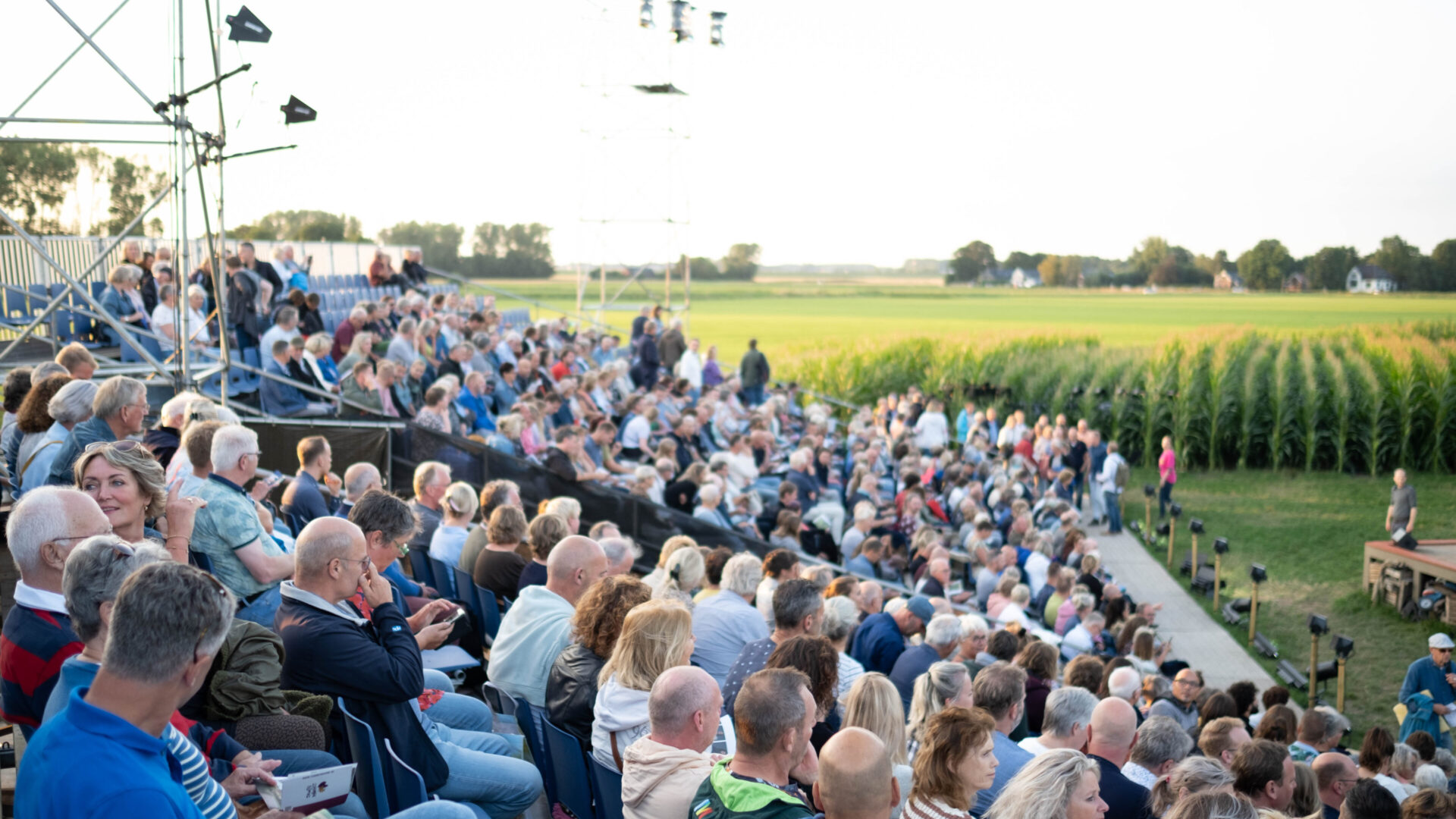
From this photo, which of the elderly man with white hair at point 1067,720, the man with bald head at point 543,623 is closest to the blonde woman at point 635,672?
the man with bald head at point 543,623

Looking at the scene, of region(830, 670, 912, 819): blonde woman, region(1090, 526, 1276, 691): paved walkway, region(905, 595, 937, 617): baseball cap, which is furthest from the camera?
region(1090, 526, 1276, 691): paved walkway

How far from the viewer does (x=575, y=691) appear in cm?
402

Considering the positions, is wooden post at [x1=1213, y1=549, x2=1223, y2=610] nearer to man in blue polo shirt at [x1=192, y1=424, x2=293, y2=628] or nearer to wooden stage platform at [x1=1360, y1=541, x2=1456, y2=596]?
wooden stage platform at [x1=1360, y1=541, x2=1456, y2=596]

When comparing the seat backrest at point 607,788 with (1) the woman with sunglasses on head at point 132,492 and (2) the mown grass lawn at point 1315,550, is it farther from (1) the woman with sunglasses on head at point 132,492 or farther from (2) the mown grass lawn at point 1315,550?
(2) the mown grass lawn at point 1315,550

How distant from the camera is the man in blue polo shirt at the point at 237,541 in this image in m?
4.20

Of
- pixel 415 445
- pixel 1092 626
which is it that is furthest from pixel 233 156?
pixel 1092 626

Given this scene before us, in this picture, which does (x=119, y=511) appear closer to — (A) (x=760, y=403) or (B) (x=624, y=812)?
(B) (x=624, y=812)

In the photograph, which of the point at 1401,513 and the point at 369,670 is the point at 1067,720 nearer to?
the point at 369,670

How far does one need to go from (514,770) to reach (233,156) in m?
6.86

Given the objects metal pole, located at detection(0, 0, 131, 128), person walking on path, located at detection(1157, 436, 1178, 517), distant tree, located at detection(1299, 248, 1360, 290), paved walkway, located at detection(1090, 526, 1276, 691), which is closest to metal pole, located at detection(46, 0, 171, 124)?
metal pole, located at detection(0, 0, 131, 128)

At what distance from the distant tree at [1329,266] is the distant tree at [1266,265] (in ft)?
3.69

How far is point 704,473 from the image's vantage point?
10062 millimetres

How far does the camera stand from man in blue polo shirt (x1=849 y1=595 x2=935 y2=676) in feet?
20.2

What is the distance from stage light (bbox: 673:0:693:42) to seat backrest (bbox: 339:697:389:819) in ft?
63.9
